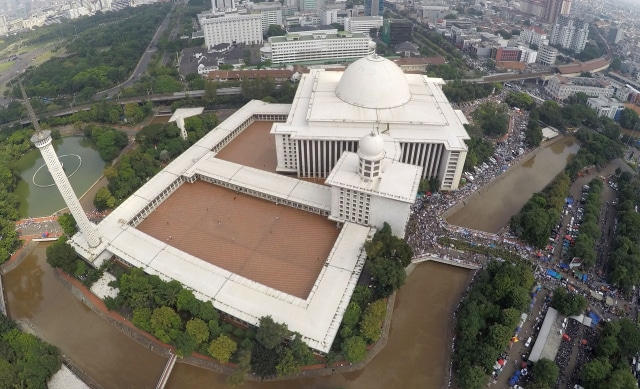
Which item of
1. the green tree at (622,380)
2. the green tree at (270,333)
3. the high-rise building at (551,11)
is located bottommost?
the green tree at (622,380)

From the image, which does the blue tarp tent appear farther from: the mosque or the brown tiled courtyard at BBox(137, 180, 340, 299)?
the brown tiled courtyard at BBox(137, 180, 340, 299)

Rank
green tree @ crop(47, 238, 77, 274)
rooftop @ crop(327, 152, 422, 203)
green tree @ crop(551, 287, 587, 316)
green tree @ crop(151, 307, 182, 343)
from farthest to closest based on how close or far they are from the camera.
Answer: rooftop @ crop(327, 152, 422, 203) → green tree @ crop(47, 238, 77, 274) → green tree @ crop(551, 287, 587, 316) → green tree @ crop(151, 307, 182, 343)

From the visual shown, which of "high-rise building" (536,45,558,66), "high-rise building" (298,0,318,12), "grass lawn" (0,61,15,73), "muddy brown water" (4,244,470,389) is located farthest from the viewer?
"high-rise building" (298,0,318,12)

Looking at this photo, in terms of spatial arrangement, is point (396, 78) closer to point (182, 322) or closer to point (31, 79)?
point (182, 322)

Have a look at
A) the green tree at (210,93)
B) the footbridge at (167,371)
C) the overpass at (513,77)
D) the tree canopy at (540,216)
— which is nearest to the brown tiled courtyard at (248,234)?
the footbridge at (167,371)

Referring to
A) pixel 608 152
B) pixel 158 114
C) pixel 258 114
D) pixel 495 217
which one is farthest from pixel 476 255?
pixel 158 114

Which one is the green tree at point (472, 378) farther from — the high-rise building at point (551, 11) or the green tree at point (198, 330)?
the high-rise building at point (551, 11)

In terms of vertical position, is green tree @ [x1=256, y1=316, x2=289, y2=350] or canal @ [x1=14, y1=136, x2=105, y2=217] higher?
green tree @ [x1=256, y1=316, x2=289, y2=350]

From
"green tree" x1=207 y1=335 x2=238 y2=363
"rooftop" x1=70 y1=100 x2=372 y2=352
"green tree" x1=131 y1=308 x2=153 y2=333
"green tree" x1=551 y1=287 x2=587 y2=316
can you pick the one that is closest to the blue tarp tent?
"green tree" x1=551 y1=287 x2=587 y2=316
